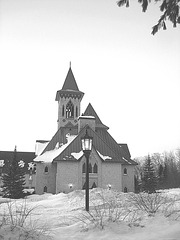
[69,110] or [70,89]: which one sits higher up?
[70,89]

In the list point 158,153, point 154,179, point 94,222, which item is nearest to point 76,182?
point 154,179

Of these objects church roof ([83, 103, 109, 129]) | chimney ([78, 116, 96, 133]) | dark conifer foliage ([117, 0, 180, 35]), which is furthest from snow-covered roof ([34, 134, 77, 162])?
dark conifer foliage ([117, 0, 180, 35])

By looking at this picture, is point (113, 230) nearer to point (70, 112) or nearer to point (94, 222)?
point (94, 222)

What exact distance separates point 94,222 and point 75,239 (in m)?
0.90

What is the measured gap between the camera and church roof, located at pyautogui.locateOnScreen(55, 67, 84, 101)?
2018 inches

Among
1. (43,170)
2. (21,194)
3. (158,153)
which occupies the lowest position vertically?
(21,194)

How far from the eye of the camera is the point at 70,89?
53000 millimetres

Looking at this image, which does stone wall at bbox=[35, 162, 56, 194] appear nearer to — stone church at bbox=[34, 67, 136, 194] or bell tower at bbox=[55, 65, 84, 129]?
stone church at bbox=[34, 67, 136, 194]

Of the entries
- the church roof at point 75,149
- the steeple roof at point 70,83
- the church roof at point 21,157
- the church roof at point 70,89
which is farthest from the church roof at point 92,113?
the church roof at point 21,157

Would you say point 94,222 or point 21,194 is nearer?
point 94,222

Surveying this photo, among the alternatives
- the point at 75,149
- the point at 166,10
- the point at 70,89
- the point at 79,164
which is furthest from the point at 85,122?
the point at 166,10

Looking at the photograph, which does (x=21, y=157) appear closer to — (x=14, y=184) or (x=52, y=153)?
(x=52, y=153)

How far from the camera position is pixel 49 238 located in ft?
14.5

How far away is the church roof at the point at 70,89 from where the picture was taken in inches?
2018
